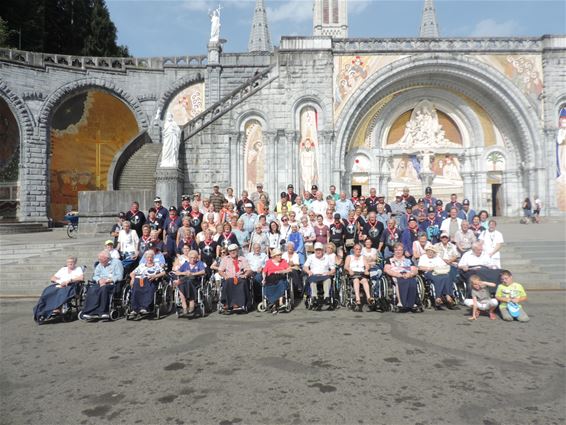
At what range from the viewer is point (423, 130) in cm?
2153

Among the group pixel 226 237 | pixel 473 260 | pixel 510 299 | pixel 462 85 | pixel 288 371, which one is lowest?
pixel 288 371

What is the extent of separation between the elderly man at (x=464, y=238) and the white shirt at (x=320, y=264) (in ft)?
9.83

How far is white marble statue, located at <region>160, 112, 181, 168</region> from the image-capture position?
15602mm

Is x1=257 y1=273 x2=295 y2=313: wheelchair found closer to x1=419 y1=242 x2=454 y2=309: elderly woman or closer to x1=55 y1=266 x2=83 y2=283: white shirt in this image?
x1=419 y1=242 x2=454 y2=309: elderly woman

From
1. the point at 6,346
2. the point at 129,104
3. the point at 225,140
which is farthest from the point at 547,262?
the point at 129,104

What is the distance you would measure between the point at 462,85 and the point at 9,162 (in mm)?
25775

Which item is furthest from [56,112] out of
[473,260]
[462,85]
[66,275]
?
[473,260]

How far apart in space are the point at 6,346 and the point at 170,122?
11789 mm

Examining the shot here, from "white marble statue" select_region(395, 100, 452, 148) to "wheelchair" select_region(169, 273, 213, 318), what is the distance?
54.5ft

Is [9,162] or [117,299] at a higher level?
[9,162]

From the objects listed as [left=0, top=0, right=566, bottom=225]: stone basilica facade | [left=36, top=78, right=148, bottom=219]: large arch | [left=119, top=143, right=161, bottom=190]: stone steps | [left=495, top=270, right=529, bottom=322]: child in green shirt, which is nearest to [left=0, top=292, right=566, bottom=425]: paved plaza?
[left=495, top=270, right=529, bottom=322]: child in green shirt

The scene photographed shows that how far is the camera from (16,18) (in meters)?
26.5

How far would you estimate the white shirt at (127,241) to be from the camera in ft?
26.7

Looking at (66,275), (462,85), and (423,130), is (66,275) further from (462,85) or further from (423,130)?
(462,85)
